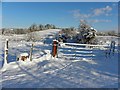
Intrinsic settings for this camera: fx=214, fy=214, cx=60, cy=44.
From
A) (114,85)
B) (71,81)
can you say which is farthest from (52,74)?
(114,85)

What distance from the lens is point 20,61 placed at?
42.2ft

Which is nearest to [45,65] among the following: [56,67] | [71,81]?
[56,67]

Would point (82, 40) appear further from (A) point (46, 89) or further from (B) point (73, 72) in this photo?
(A) point (46, 89)

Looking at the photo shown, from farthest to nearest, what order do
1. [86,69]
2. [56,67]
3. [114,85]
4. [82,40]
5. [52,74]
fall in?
[82,40], [56,67], [86,69], [52,74], [114,85]

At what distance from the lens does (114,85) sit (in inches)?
276

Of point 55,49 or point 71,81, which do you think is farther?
point 55,49

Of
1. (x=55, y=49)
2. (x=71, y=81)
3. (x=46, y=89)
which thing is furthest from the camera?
(x=55, y=49)

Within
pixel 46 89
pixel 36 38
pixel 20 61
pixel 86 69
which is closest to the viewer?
pixel 46 89

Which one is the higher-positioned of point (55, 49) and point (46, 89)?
point (55, 49)

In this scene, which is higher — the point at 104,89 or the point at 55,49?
the point at 55,49

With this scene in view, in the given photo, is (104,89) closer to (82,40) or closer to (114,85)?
(114,85)

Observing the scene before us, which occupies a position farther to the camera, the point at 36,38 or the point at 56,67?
the point at 36,38

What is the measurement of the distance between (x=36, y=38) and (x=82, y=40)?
77.9ft

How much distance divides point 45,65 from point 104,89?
4.97 metres
